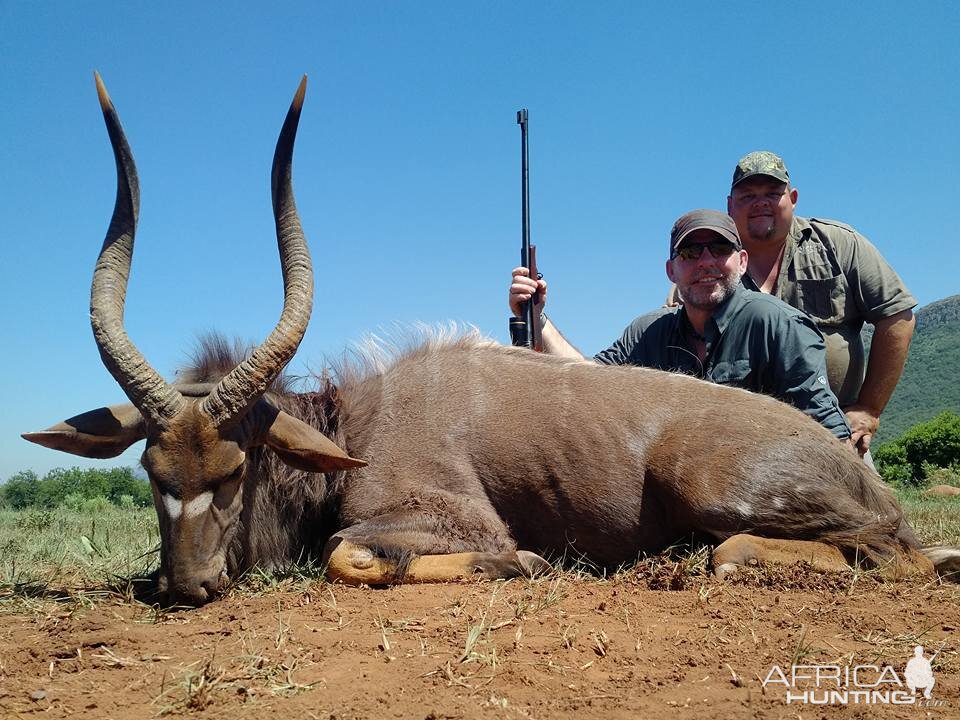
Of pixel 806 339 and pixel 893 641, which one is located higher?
pixel 806 339

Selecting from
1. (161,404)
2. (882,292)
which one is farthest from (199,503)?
(882,292)

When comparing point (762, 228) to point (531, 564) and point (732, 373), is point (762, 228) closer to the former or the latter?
point (732, 373)

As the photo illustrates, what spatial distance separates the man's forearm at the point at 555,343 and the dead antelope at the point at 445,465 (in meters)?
1.91

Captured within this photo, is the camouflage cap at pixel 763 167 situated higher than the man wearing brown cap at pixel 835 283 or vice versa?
the camouflage cap at pixel 763 167

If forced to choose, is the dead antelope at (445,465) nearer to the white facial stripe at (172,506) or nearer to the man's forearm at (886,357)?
the white facial stripe at (172,506)

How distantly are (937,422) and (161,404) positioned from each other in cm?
2236

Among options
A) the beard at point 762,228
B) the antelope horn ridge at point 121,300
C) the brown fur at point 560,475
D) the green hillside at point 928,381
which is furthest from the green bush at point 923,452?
the green hillside at point 928,381

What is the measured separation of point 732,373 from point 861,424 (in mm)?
1875

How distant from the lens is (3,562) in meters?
5.25

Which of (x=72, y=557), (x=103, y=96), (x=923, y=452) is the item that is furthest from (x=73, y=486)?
(x=923, y=452)

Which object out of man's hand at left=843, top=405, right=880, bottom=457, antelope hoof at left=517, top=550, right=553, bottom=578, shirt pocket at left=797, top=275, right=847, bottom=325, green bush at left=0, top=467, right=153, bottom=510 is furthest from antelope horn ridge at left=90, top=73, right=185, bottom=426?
green bush at left=0, top=467, right=153, bottom=510

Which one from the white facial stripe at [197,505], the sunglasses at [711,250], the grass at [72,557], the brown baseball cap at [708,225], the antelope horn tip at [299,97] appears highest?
the antelope horn tip at [299,97]

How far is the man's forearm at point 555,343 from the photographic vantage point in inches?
279

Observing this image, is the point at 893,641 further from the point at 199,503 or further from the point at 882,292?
the point at 882,292
